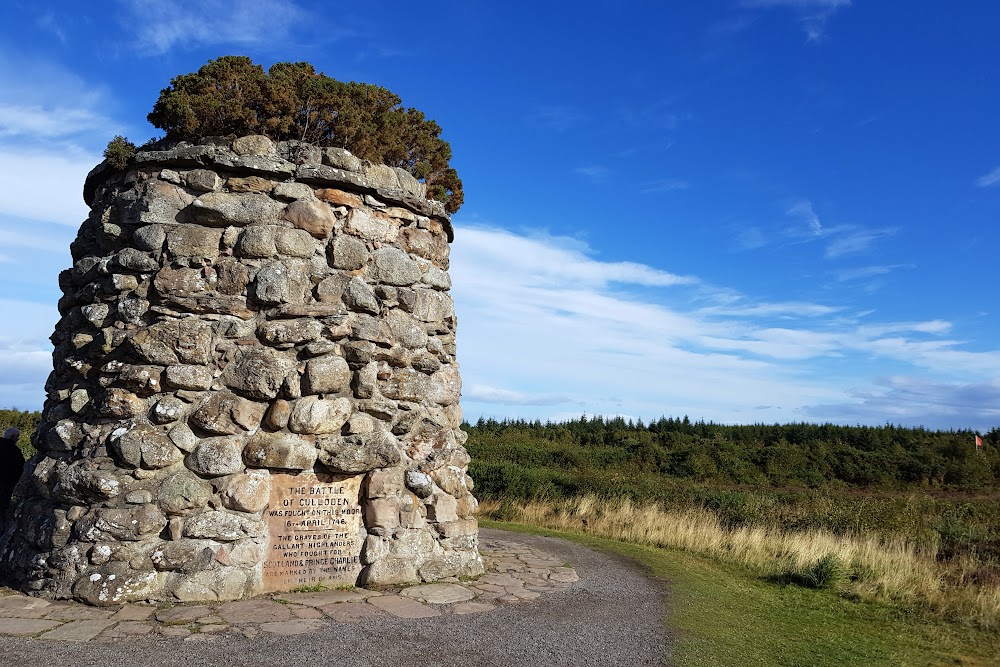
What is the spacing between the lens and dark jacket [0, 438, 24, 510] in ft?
21.7

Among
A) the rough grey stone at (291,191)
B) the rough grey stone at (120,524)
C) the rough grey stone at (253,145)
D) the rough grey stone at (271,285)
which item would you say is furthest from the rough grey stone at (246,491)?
the rough grey stone at (253,145)

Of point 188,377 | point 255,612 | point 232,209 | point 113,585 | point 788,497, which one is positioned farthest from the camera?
point 788,497

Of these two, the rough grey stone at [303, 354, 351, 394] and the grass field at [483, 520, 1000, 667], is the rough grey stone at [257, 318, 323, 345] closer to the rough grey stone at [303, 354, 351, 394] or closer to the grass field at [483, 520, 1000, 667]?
the rough grey stone at [303, 354, 351, 394]

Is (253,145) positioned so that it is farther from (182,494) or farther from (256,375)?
(182,494)

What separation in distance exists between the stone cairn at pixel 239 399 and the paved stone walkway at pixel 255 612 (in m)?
0.20

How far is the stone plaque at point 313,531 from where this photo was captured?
5645 mm

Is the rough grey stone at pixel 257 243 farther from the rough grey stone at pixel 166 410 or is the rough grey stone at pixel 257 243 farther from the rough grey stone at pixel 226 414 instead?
the rough grey stone at pixel 166 410

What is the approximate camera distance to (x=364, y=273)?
21.1ft

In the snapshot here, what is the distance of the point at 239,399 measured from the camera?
5711mm

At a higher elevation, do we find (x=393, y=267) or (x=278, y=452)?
(x=393, y=267)

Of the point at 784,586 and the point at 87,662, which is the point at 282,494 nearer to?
the point at 87,662

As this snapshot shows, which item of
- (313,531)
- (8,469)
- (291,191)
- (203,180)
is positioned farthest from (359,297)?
(8,469)

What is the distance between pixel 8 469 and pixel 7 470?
1 cm

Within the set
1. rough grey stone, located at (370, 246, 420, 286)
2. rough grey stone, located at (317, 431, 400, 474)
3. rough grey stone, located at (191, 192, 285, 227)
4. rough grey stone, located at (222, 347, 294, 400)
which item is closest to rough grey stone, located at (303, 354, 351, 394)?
rough grey stone, located at (222, 347, 294, 400)
